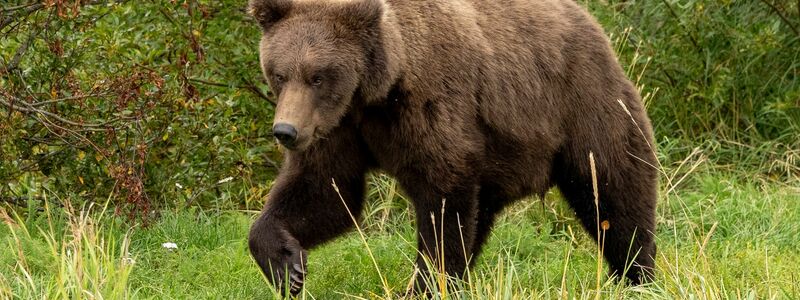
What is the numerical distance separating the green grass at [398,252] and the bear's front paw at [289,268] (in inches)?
5.6

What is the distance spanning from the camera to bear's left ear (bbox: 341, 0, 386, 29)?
4977 millimetres

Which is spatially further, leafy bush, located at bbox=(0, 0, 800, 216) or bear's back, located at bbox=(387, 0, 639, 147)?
leafy bush, located at bbox=(0, 0, 800, 216)

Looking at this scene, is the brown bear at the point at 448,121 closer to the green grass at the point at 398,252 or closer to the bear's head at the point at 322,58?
the bear's head at the point at 322,58

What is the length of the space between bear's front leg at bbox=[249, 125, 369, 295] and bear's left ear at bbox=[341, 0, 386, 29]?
1.74 feet

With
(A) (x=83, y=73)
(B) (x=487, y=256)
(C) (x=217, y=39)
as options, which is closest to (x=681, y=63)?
(B) (x=487, y=256)

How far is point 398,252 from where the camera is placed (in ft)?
21.4

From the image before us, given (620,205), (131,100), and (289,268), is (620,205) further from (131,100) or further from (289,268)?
(131,100)

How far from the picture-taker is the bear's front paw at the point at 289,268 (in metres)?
5.27

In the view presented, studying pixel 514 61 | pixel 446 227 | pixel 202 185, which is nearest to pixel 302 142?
pixel 446 227

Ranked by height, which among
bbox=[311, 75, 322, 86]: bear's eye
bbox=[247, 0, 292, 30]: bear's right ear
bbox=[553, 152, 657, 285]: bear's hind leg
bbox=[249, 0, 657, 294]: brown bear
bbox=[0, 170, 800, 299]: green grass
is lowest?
bbox=[0, 170, 800, 299]: green grass

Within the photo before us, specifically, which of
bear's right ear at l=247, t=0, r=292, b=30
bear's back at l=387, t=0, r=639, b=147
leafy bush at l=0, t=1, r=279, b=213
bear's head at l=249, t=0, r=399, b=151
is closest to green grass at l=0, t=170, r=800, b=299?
leafy bush at l=0, t=1, r=279, b=213

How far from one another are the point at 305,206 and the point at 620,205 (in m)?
1.56

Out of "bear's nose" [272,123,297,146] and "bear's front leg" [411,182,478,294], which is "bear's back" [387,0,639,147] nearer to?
"bear's front leg" [411,182,478,294]

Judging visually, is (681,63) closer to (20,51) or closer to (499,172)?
(499,172)
